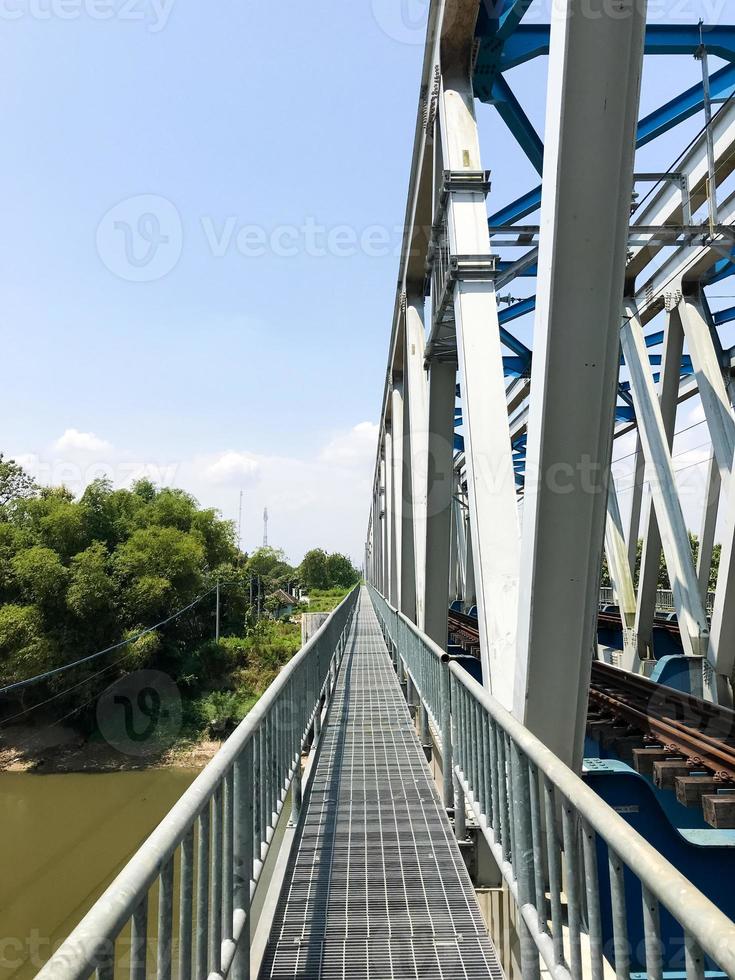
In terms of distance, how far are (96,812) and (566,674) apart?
924 inches

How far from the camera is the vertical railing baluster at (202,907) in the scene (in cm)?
167

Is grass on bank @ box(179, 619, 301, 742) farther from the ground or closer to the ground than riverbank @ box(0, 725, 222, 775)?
farther from the ground

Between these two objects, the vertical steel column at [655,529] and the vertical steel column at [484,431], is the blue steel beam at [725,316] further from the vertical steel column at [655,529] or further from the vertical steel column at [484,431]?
the vertical steel column at [484,431]

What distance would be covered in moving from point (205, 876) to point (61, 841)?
22.5 metres

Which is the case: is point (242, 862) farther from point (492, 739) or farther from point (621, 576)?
point (621, 576)

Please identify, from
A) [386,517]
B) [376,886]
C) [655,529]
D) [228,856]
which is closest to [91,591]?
[386,517]

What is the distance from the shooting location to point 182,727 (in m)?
26.5

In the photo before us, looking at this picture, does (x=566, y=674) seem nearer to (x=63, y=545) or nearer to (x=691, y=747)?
(x=691, y=747)

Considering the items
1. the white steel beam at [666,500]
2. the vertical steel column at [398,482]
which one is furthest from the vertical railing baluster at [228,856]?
the vertical steel column at [398,482]

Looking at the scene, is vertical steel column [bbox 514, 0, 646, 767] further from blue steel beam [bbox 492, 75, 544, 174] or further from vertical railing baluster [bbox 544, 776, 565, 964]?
blue steel beam [bbox 492, 75, 544, 174]

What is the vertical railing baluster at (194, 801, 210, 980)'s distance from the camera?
5.48ft

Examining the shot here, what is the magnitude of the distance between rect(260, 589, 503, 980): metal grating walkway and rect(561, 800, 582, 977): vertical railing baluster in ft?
3.33

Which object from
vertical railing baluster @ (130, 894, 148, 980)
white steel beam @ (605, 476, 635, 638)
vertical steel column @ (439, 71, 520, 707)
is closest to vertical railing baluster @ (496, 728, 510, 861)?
vertical steel column @ (439, 71, 520, 707)

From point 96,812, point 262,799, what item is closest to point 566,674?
point 262,799
